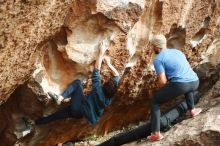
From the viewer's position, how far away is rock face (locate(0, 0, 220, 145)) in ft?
26.6

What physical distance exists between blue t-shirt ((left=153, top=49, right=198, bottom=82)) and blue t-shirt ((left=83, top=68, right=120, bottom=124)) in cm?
110

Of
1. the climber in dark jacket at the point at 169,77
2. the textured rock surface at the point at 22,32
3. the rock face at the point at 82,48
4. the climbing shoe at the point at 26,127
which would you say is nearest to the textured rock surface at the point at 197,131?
the climber in dark jacket at the point at 169,77

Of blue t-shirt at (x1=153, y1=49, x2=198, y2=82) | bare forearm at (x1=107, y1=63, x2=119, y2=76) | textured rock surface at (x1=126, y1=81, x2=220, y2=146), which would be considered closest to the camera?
textured rock surface at (x1=126, y1=81, x2=220, y2=146)

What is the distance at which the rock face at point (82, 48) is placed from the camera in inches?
319

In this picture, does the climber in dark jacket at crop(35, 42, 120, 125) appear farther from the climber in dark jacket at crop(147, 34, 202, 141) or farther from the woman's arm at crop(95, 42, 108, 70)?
the climber in dark jacket at crop(147, 34, 202, 141)

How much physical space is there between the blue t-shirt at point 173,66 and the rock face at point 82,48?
0.94 metres

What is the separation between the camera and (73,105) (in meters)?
9.49

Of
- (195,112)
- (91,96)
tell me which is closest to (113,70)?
(91,96)

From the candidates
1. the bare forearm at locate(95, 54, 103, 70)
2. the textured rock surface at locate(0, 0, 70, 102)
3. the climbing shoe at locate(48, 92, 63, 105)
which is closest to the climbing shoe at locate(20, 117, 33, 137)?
the climbing shoe at locate(48, 92, 63, 105)

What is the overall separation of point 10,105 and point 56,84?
3.23 ft

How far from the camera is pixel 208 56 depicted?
42.4ft

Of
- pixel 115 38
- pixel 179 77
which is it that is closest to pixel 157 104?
pixel 179 77

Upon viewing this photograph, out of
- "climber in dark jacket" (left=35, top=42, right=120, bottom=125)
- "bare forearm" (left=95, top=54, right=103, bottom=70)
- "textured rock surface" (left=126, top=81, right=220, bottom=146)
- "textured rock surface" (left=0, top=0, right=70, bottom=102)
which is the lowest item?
"textured rock surface" (left=126, top=81, right=220, bottom=146)

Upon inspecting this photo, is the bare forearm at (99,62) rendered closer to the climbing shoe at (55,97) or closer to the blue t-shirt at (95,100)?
the blue t-shirt at (95,100)
